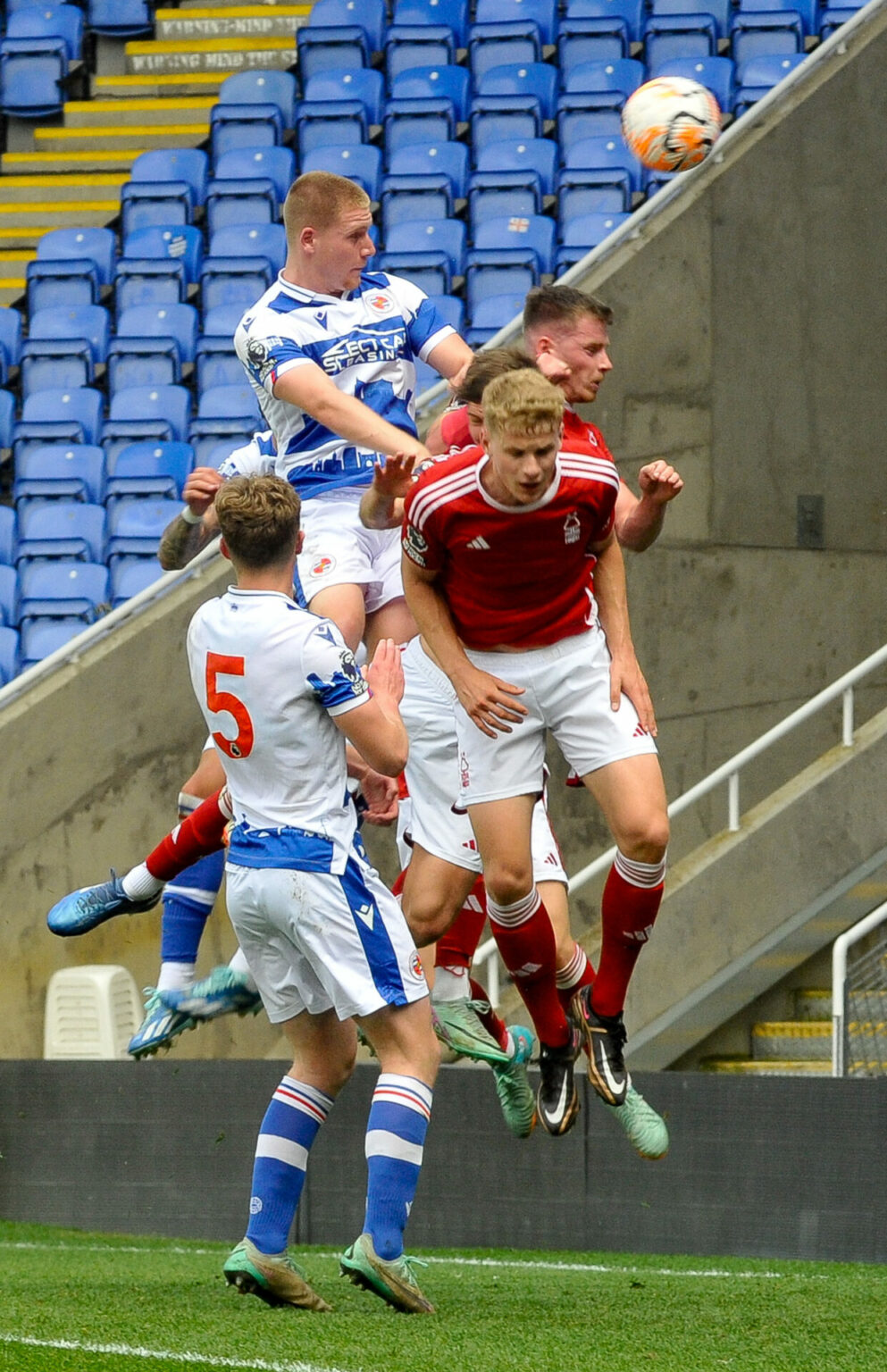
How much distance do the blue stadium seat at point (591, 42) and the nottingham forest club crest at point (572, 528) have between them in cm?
948

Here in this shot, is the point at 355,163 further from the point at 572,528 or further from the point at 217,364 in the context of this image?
the point at 572,528

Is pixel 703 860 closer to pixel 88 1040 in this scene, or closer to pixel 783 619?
pixel 783 619

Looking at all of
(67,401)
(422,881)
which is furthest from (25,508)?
(422,881)

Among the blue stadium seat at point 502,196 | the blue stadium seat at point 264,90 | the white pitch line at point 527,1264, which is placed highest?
the blue stadium seat at point 264,90

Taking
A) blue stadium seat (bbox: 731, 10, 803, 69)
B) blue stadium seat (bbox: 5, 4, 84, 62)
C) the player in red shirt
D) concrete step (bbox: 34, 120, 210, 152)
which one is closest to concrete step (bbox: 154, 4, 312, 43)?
blue stadium seat (bbox: 5, 4, 84, 62)

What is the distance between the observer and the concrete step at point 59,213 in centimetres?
1507

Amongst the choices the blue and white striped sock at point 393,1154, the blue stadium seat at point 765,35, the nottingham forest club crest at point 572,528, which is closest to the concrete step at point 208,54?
the blue stadium seat at point 765,35

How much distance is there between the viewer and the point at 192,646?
5289 mm

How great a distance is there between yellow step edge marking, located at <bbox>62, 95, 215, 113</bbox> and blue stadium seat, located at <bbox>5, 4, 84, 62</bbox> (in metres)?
0.41

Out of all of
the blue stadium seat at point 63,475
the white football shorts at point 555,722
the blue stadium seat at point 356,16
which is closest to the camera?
the white football shorts at point 555,722

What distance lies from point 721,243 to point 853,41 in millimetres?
Answer: 1560

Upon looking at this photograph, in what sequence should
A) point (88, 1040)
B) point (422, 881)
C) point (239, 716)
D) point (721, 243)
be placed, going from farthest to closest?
point (721, 243)
point (88, 1040)
point (422, 881)
point (239, 716)

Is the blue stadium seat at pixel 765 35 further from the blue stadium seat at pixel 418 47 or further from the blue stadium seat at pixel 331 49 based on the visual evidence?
the blue stadium seat at pixel 331 49

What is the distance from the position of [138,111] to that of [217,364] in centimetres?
369
